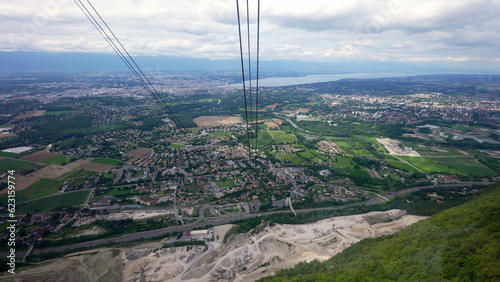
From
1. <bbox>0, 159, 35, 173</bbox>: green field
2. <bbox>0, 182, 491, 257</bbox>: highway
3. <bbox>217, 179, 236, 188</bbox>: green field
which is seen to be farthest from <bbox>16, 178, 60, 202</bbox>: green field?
<bbox>217, 179, 236, 188</bbox>: green field

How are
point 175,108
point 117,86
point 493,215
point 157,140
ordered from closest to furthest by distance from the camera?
point 493,215 < point 157,140 < point 175,108 < point 117,86

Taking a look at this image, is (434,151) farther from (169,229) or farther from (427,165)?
(169,229)

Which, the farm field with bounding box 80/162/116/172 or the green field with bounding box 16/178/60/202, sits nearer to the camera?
the green field with bounding box 16/178/60/202

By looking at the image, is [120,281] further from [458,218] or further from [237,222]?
[458,218]

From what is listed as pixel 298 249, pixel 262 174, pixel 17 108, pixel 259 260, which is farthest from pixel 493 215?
pixel 17 108

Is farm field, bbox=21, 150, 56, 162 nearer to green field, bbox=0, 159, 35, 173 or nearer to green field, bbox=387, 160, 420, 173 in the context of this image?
green field, bbox=0, 159, 35, 173

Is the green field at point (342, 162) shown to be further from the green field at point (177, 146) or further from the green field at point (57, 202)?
the green field at point (57, 202)

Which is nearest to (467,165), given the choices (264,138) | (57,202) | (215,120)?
(264,138)
